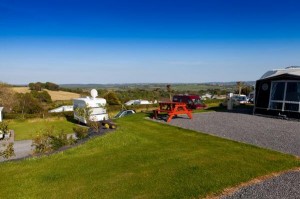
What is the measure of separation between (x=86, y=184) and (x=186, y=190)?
80.6 inches

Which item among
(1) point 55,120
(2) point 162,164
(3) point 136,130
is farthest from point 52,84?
(2) point 162,164

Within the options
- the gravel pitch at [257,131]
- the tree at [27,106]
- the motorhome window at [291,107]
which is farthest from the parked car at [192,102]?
the tree at [27,106]

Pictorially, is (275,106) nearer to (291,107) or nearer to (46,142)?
(291,107)

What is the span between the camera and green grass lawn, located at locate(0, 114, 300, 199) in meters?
4.90

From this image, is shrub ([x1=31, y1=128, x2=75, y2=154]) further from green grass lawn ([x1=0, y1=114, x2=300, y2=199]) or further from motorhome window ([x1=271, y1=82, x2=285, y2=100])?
motorhome window ([x1=271, y1=82, x2=285, y2=100])

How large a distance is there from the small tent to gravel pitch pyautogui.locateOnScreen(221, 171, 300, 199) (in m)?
9.48

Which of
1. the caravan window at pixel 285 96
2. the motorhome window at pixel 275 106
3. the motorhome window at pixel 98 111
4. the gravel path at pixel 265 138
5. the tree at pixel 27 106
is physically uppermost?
the caravan window at pixel 285 96

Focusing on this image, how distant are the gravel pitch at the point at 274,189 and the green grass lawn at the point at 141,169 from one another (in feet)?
1.08

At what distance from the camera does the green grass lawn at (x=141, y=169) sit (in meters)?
4.90

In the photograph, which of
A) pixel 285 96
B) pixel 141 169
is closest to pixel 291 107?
pixel 285 96

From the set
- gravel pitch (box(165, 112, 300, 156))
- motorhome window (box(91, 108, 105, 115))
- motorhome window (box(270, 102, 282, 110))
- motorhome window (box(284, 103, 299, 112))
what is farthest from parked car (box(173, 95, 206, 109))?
motorhome window (box(284, 103, 299, 112))

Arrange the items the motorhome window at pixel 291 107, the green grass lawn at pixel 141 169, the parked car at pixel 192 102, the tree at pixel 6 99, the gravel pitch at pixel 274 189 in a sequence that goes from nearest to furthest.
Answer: the gravel pitch at pixel 274 189, the green grass lawn at pixel 141 169, the motorhome window at pixel 291 107, the parked car at pixel 192 102, the tree at pixel 6 99

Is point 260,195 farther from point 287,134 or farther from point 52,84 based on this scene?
point 52,84

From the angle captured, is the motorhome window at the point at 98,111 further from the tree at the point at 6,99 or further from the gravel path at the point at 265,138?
the tree at the point at 6,99
